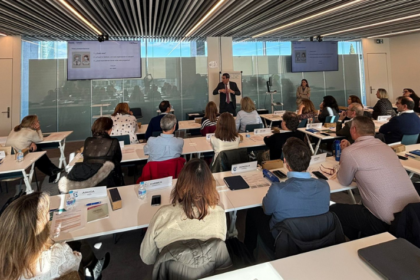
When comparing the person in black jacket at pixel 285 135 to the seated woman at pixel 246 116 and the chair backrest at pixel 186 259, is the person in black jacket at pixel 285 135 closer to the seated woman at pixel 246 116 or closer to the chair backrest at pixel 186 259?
the seated woman at pixel 246 116

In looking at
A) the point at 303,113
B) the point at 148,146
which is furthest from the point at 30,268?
the point at 303,113

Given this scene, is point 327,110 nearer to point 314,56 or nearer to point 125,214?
point 314,56

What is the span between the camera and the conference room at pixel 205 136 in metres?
1.35

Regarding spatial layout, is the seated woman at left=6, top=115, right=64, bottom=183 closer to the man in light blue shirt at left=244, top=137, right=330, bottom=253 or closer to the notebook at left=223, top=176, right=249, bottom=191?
the notebook at left=223, top=176, right=249, bottom=191

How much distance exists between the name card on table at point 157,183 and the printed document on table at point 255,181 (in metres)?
0.75

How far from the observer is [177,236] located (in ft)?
4.31

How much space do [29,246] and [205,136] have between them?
3.59 meters

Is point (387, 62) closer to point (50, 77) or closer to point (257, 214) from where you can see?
point (257, 214)

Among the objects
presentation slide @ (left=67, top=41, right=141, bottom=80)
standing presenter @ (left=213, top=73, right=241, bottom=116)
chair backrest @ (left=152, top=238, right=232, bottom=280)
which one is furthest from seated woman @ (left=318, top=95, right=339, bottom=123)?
presentation slide @ (left=67, top=41, right=141, bottom=80)

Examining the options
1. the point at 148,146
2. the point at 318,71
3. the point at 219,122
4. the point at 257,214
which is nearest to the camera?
the point at 257,214

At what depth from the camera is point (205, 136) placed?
4.55m

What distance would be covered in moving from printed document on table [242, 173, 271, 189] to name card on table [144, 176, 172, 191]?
0.75 meters

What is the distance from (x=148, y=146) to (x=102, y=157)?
509mm

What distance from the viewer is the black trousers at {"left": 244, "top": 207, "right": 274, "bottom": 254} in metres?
1.90
